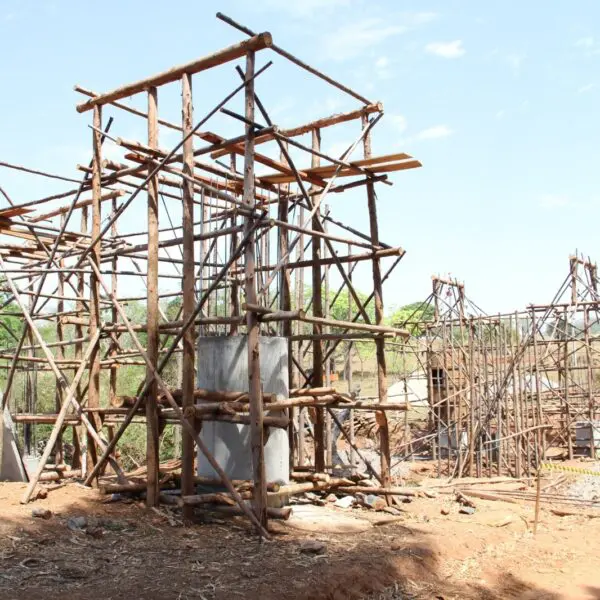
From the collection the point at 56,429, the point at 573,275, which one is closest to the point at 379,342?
the point at 56,429

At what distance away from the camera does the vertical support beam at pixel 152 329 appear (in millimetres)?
9648

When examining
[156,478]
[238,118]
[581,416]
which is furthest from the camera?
[581,416]

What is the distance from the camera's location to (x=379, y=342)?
11.4 metres

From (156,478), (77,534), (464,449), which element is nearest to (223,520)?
(156,478)

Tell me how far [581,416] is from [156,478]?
17300 millimetres

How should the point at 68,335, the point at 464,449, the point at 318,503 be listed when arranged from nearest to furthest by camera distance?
1. the point at 318,503
2. the point at 464,449
3. the point at 68,335

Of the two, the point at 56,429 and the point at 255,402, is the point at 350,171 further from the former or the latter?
the point at 56,429

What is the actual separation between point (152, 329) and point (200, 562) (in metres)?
3.45

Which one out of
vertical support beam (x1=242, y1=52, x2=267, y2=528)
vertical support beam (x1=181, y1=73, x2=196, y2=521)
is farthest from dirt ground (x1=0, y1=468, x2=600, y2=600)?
vertical support beam (x1=181, y1=73, x2=196, y2=521)

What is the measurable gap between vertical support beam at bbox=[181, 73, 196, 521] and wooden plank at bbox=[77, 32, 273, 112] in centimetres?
19

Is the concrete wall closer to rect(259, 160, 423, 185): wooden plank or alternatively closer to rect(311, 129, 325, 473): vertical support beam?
rect(311, 129, 325, 473): vertical support beam

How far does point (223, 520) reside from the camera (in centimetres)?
922

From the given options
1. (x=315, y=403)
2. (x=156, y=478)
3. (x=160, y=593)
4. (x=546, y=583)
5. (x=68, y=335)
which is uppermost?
(x=68, y=335)

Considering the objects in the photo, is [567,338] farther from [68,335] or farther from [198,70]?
[68,335]
